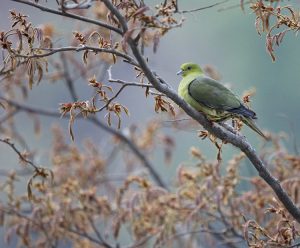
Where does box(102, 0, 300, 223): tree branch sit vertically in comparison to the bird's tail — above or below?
below

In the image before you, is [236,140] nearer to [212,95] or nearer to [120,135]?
[212,95]

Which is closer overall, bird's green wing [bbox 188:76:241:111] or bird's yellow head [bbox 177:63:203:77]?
bird's green wing [bbox 188:76:241:111]

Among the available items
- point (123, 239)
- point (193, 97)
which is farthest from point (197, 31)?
point (193, 97)

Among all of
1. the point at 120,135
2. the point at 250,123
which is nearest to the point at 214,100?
the point at 250,123

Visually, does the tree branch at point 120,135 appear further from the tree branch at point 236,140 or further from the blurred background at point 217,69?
the blurred background at point 217,69

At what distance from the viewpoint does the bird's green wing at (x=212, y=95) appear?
5059mm

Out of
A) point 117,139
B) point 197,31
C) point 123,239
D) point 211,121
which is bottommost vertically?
point 211,121

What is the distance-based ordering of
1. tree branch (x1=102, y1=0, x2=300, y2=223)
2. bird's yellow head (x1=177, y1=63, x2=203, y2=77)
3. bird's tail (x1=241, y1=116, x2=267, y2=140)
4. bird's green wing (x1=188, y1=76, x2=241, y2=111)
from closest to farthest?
tree branch (x1=102, y1=0, x2=300, y2=223), bird's tail (x1=241, y1=116, x2=267, y2=140), bird's green wing (x1=188, y1=76, x2=241, y2=111), bird's yellow head (x1=177, y1=63, x2=203, y2=77)

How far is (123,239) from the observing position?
15.0 metres

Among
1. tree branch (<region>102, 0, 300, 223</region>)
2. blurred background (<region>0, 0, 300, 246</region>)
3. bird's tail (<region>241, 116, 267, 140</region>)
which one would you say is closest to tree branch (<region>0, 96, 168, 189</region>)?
bird's tail (<region>241, 116, 267, 140</region>)

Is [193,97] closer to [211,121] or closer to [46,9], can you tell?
[211,121]

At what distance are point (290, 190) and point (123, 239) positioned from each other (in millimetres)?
9490

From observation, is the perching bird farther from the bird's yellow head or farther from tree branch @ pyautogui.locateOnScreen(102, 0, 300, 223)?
the bird's yellow head

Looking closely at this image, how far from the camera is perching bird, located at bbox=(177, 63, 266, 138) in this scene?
491 centimetres
